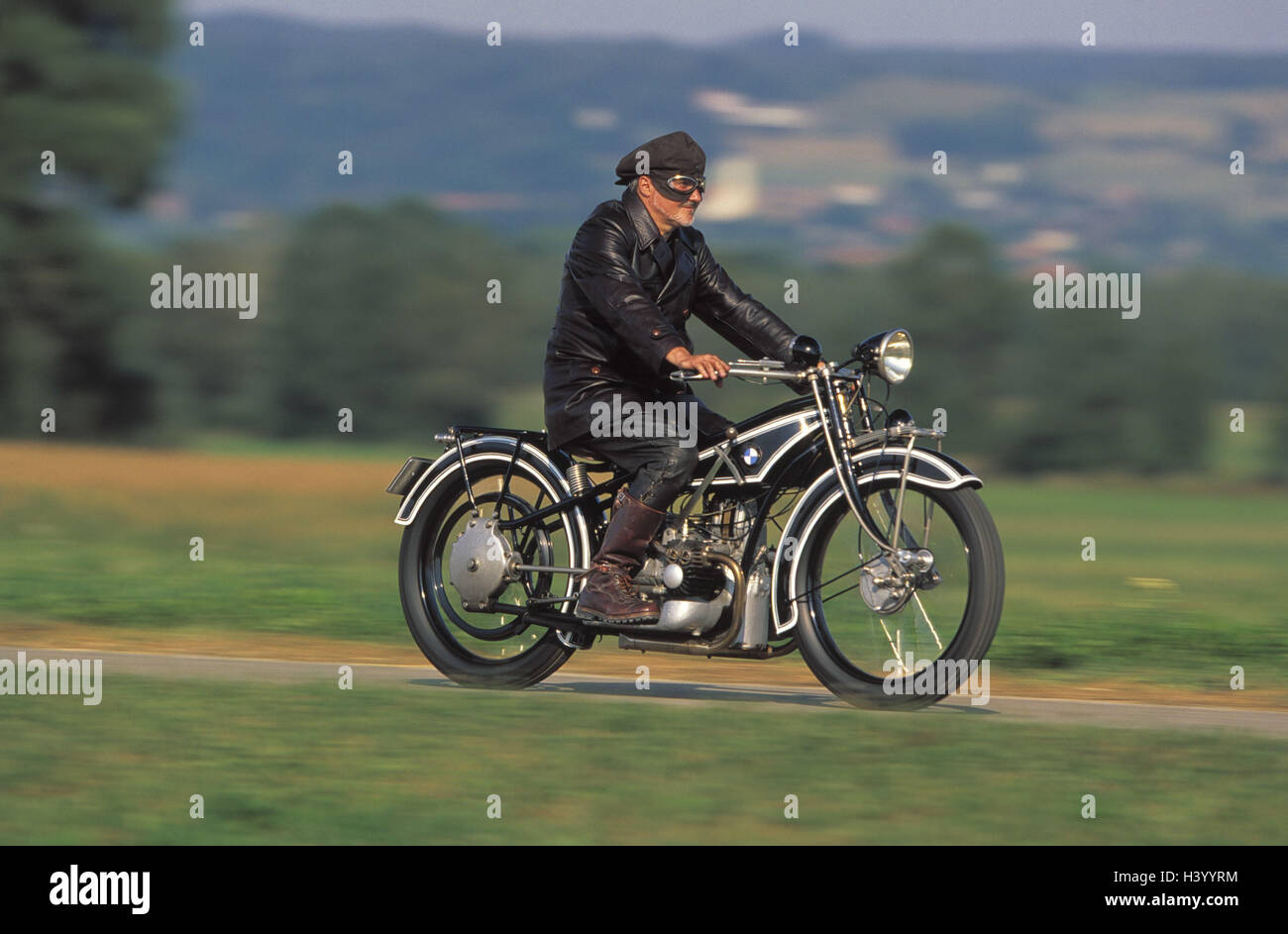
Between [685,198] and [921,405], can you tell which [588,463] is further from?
[921,405]

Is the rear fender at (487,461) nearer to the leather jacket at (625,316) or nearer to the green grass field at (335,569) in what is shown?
the leather jacket at (625,316)

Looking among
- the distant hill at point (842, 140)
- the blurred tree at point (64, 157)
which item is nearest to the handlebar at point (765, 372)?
the blurred tree at point (64, 157)

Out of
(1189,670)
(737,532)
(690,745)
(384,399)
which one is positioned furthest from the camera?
(384,399)

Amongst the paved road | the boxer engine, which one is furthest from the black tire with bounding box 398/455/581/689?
the boxer engine

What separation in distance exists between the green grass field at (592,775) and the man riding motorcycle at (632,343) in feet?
1.98

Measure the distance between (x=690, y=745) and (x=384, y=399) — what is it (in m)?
53.5

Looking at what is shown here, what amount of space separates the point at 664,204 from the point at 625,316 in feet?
1.73

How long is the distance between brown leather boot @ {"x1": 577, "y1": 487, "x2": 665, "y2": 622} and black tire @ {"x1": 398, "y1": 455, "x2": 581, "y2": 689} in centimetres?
37

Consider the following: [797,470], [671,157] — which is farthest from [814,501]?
[671,157]

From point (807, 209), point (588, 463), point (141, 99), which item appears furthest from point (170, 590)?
point (807, 209)

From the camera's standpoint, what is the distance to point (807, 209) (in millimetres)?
127625

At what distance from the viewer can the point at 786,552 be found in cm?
708

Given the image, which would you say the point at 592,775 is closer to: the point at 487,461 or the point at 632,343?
the point at 632,343

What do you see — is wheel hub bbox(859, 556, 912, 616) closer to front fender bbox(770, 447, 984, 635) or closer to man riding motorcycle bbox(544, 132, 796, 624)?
front fender bbox(770, 447, 984, 635)
